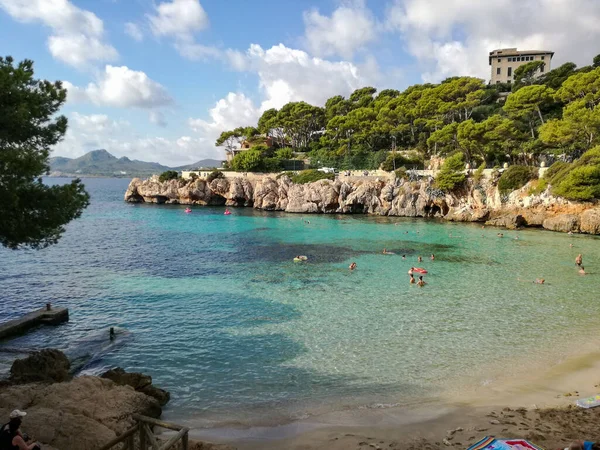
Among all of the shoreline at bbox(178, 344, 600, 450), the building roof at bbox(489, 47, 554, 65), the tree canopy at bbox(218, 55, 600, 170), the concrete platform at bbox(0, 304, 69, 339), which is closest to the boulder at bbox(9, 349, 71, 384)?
the shoreline at bbox(178, 344, 600, 450)

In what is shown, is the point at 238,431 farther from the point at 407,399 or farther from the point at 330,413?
the point at 407,399

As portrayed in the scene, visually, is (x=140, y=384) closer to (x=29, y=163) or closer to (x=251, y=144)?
(x=29, y=163)

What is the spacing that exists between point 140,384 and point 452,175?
48065 mm

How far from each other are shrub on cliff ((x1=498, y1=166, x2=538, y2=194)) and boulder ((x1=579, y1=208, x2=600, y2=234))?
8.32 metres

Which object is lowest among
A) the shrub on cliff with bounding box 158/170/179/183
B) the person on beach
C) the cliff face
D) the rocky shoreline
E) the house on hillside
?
the rocky shoreline

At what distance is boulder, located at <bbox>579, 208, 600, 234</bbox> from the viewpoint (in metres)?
38.3

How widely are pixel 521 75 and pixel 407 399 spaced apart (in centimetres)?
8693

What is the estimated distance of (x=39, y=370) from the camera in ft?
34.8

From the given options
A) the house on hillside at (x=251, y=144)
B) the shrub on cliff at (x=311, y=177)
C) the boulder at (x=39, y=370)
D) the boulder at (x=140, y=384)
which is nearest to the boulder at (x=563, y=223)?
the shrub on cliff at (x=311, y=177)

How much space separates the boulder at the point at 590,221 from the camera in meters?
38.3

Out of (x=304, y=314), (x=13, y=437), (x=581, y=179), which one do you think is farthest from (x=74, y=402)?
(x=581, y=179)

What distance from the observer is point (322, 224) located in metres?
47.2

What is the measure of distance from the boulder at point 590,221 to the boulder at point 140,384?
41995 mm

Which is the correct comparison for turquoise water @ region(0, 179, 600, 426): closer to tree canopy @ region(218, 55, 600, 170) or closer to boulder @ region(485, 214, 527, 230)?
boulder @ region(485, 214, 527, 230)
